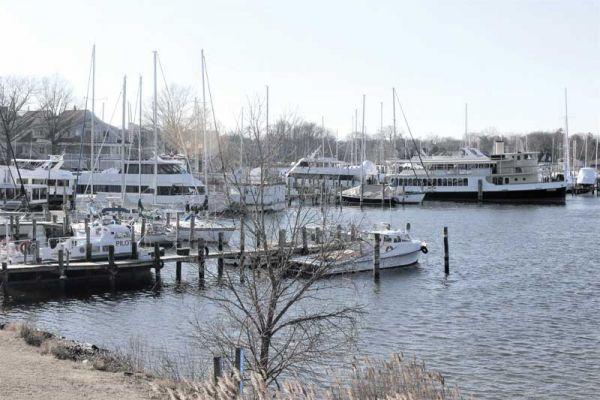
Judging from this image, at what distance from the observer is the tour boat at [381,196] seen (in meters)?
90.8

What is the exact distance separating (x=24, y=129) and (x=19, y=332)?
8829 cm

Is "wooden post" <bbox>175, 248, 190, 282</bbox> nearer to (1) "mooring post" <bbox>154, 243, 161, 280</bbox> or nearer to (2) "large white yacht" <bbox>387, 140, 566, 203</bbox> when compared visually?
(1) "mooring post" <bbox>154, 243, 161, 280</bbox>

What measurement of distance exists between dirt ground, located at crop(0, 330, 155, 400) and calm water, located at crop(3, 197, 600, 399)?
211 inches

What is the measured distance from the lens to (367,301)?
31.9 meters

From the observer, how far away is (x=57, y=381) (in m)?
16.8

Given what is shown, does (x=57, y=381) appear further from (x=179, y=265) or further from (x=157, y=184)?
(x=157, y=184)

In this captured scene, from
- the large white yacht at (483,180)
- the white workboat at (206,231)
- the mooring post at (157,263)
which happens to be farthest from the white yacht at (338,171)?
the mooring post at (157,263)

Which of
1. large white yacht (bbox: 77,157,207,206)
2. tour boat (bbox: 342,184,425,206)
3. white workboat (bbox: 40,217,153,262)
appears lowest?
white workboat (bbox: 40,217,153,262)

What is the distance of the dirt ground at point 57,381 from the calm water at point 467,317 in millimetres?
5369

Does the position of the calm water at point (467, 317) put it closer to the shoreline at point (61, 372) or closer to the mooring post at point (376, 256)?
the mooring post at point (376, 256)

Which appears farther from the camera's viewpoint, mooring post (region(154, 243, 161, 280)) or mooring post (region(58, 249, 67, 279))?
mooring post (region(154, 243, 161, 280))

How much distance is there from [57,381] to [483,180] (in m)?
84.8

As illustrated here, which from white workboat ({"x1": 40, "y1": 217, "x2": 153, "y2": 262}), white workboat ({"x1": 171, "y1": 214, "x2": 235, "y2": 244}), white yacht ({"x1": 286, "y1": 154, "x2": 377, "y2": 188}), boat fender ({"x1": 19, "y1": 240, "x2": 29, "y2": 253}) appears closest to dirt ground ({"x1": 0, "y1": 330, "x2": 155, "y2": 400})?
boat fender ({"x1": 19, "y1": 240, "x2": 29, "y2": 253})

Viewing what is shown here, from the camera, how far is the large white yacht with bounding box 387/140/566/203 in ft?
307
